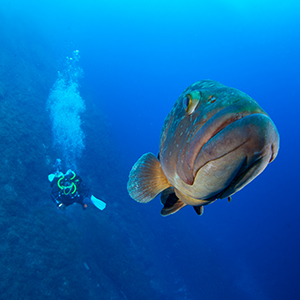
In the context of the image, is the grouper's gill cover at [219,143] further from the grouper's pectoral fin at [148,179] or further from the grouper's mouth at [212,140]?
the grouper's pectoral fin at [148,179]

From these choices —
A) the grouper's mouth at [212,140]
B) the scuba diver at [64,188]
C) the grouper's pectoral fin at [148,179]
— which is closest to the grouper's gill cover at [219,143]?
the grouper's mouth at [212,140]

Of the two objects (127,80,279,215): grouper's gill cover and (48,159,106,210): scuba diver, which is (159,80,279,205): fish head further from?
(48,159,106,210): scuba diver

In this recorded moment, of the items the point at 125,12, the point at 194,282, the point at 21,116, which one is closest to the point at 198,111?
the point at 21,116

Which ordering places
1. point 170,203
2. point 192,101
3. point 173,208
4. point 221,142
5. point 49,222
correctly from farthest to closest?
point 49,222, point 170,203, point 173,208, point 192,101, point 221,142

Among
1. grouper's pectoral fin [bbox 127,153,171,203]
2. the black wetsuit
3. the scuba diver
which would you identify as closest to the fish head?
grouper's pectoral fin [bbox 127,153,171,203]

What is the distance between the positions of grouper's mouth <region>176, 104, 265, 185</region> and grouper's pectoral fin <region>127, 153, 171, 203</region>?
0.91m

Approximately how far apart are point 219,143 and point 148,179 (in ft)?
4.16

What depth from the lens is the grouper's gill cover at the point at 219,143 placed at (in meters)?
0.93

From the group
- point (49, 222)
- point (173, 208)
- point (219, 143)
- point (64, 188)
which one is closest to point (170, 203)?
point (173, 208)

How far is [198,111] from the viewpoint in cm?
125

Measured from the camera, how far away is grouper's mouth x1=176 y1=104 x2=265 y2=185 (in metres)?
0.96

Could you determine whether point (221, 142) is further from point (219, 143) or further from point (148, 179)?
point (148, 179)

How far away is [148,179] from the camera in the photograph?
2.13 metres

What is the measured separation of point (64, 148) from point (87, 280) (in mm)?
8645
